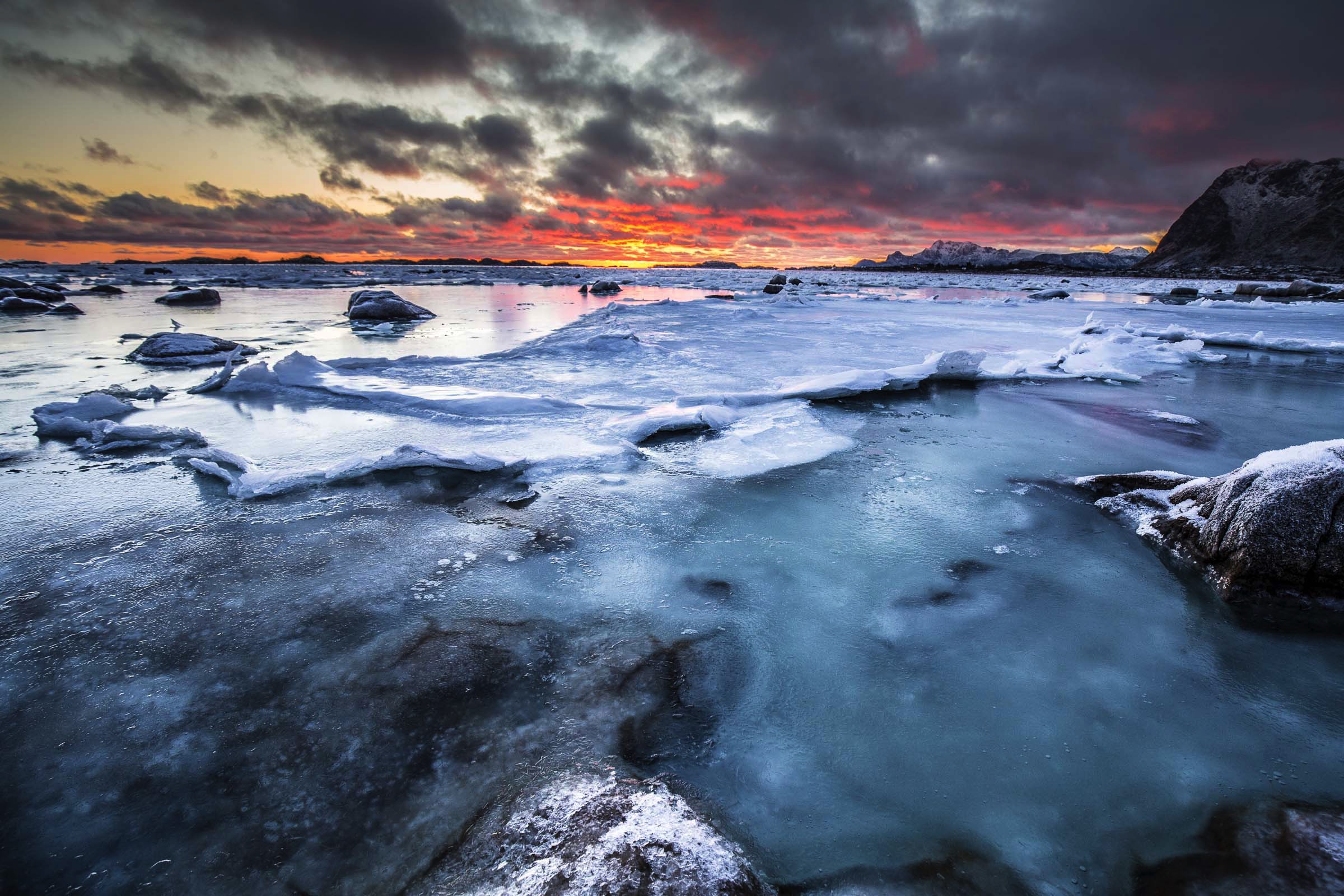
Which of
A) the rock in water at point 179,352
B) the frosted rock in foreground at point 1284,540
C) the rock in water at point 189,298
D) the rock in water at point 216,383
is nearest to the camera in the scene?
the frosted rock in foreground at point 1284,540

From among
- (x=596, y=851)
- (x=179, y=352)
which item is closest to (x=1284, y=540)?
(x=596, y=851)

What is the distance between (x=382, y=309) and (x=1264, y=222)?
105665mm

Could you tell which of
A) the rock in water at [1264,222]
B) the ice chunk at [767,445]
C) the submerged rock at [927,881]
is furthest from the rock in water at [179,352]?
the rock in water at [1264,222]

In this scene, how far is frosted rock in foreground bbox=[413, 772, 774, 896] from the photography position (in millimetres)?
1224

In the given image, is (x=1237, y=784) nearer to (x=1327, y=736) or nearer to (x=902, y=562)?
(x=1327, y=736)

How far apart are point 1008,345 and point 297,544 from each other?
452 inches

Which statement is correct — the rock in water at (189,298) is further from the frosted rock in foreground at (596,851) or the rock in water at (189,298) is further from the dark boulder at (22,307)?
the frosted rock in foreground at (596,851)

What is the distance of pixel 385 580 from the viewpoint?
249 centimetres

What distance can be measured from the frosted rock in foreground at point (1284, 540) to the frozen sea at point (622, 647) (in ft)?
0.55

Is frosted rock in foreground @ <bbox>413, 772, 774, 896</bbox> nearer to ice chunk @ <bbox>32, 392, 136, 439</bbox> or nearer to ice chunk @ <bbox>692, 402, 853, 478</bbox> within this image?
ice chunk @ <bbox>692, 402, 853, 478</bbox>

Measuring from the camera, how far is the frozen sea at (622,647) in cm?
147

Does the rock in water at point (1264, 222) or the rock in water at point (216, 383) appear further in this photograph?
the rock in water at point (1264, 222)

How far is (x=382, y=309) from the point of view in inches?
545

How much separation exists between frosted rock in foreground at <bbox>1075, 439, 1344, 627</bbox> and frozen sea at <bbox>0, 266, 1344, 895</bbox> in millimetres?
168
